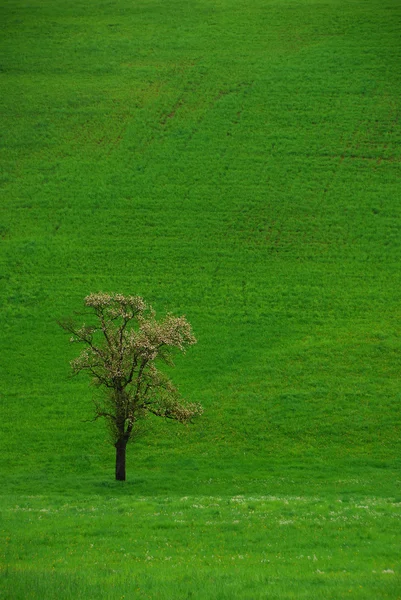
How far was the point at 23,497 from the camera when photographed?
108 feet

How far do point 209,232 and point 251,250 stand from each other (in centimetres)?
501

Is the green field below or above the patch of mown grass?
above

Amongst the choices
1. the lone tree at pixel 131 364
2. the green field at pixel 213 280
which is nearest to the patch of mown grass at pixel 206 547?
the green field at pixel 213 280

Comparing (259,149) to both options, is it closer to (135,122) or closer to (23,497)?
(135,122)

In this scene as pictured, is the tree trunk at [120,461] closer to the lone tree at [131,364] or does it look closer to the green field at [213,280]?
the lone tree at [131,364]

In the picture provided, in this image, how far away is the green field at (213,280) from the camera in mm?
21453

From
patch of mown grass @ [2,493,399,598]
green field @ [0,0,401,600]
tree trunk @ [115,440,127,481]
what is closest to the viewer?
patch of mown grass @ [2,493,399,598]

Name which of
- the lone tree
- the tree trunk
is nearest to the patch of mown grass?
the tree trunk

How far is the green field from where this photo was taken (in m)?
21.5

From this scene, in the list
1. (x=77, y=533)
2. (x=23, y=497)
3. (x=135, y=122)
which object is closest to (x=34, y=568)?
(x=77, y=533)

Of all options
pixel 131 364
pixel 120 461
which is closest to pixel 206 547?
pixel 120 461

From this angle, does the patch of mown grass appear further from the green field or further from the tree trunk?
the tree trunk

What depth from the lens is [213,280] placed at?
2552 inches

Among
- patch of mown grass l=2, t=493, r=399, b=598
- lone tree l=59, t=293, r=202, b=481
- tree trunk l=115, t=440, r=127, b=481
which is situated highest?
lone tree l=59, t=293, r=202, b=481
